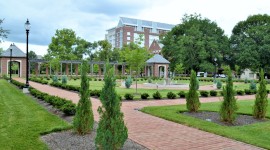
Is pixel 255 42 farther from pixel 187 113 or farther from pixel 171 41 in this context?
pixel 187 113

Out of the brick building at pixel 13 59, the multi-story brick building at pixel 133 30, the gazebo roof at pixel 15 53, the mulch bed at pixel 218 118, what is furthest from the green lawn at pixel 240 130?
the multi-story brick building at pixel 133 30

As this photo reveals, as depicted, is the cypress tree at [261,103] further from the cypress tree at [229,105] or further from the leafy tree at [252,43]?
the leafy tree at [252,43]

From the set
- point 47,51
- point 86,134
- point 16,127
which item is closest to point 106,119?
point 86,134

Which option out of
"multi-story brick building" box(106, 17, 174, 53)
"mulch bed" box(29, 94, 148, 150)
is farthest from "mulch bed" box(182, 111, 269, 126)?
"multi-story brick building" box(106, 17, 174, 53)

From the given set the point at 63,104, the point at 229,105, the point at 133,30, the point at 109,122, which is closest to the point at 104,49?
the point at 133,30

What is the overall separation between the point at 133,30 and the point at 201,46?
2584 inches

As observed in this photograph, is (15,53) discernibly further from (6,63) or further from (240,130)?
(240,130)

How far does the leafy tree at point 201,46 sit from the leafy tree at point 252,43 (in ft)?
8.16

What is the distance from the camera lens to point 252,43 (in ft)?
157

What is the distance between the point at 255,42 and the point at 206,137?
46541 millimetres

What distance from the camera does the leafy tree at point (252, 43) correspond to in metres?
45.8

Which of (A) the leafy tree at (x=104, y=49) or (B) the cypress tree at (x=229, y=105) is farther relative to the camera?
(A) the leafy tree at (x=104, y=49)

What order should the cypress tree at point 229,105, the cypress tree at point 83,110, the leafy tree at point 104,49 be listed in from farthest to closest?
1. the leafy tree at point 104,49
2. the cypress tree at point 229,105
3. the cypress tree at point 83,110

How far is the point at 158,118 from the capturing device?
9.33m
